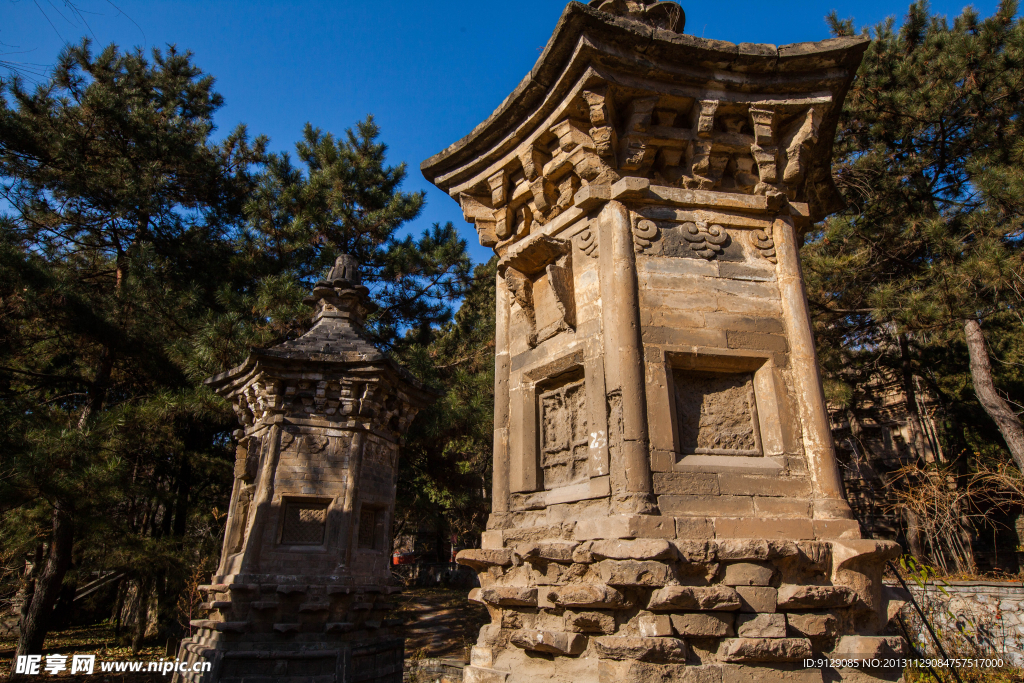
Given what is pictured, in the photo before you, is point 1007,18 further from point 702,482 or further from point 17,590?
point 17,590

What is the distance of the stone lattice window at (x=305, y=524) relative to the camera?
330 inches

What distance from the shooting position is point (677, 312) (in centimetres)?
407

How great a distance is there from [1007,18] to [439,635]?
17.4m

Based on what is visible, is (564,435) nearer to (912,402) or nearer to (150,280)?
(150,280)

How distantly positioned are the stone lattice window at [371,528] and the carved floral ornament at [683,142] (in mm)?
6387

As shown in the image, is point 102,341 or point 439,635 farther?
point 439,635

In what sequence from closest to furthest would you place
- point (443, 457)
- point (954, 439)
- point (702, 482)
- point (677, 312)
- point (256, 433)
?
point (702, 482), point (677, 312), point (256, 433), point (443, 457), point (954, 439)

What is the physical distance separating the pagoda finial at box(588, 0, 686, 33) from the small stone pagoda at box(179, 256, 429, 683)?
5.72 metres

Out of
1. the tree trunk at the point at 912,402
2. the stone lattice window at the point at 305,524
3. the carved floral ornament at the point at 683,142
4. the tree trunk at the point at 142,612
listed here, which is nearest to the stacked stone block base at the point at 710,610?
the carved floral ornament at the point at 683,142

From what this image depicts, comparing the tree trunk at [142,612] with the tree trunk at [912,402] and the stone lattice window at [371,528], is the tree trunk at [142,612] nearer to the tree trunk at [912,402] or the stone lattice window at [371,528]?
the stone lattice window at [371,528]

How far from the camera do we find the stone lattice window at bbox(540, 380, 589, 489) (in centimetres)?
413

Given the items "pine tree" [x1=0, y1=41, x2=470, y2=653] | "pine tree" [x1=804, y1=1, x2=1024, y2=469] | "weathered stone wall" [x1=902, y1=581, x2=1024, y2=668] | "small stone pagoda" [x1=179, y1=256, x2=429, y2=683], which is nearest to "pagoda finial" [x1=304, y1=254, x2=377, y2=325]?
"small stone pagoda" [x1=179, y1=256, x2=429, y2=683]

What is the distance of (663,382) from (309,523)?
646 cm

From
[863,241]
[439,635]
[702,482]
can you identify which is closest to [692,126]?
[702,482]
